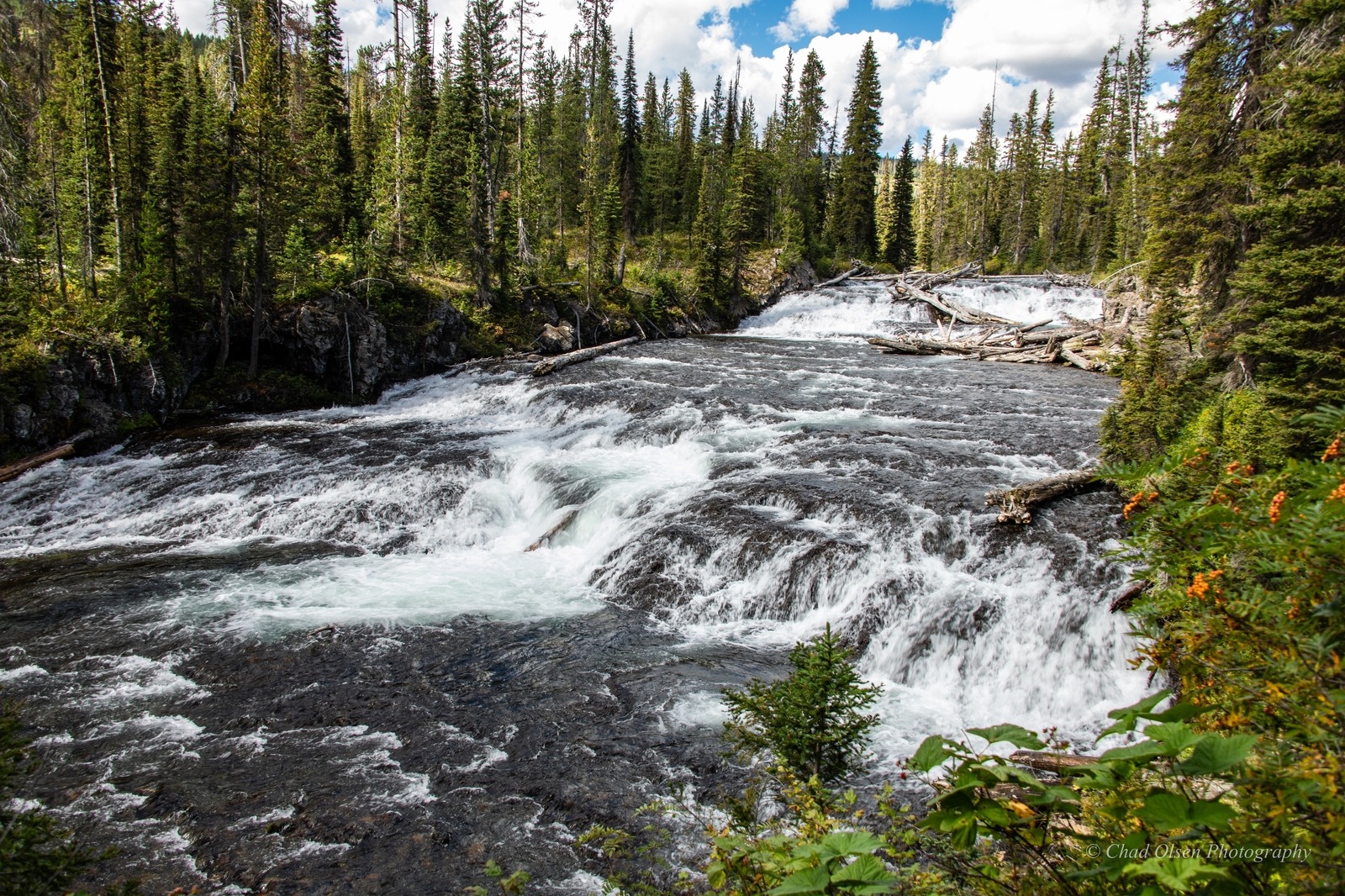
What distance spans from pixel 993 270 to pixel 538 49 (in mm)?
44528

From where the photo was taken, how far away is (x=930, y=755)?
250cm

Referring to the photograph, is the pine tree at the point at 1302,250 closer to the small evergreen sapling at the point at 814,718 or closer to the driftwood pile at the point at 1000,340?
the small evergreen sapling at the point at 814,718

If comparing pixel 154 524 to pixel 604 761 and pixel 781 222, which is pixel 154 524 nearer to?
pixel 604 761

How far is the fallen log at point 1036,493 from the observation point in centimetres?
1126

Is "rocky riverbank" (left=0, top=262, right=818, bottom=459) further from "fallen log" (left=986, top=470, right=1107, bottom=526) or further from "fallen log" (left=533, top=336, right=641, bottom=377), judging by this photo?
"fallen log" (left=986, top=470, right=1107, bottom=526)

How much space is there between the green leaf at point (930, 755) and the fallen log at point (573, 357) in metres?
25.3

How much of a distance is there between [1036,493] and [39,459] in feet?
74.4

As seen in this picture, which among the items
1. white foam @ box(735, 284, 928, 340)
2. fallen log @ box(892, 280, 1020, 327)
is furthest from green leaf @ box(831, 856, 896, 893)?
white foam @ box(735, 284, 928, 340)

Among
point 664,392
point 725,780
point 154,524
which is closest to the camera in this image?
point 725,780

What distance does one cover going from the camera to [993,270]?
62750mm

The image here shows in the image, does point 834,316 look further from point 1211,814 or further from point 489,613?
point 1211,814

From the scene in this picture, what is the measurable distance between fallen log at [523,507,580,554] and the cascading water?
0.06 meters

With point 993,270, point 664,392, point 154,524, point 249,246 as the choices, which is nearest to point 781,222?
point 993,270

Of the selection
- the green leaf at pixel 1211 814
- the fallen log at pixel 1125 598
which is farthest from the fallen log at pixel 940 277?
the green leaf at pixel 1211 814
